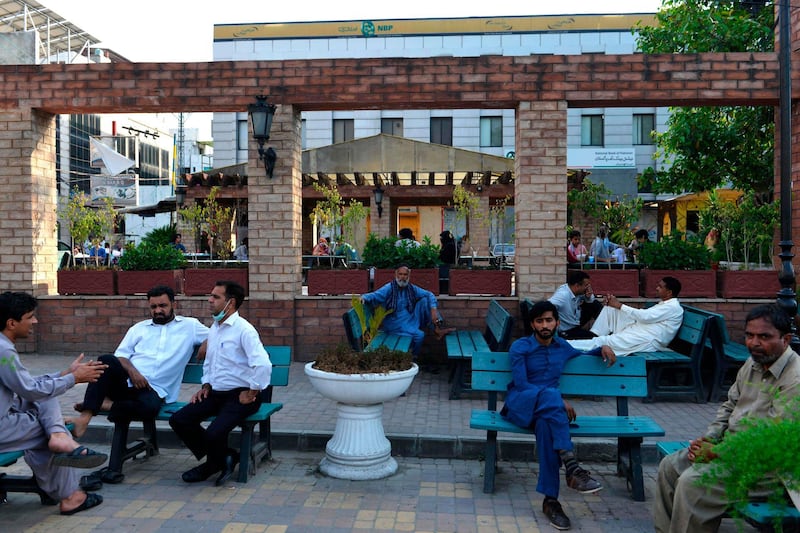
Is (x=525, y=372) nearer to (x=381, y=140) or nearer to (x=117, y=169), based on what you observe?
(x=381, y=140)

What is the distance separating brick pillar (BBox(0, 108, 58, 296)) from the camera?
9469mm

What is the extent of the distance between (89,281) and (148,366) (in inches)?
193

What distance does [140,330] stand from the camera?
5.66m

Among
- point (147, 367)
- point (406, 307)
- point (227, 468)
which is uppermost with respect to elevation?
point (406, 307)

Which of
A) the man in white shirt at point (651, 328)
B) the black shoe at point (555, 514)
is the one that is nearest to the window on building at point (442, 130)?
the man in white shirt at point (651, 328)

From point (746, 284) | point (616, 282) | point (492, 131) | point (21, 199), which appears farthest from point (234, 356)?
point (492, 131)

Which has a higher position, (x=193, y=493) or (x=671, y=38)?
(x=671, y=38)

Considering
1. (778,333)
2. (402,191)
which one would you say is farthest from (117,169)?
(778,333)

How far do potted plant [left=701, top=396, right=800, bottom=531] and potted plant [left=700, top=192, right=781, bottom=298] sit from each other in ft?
20.7

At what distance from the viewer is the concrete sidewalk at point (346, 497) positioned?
4.37 meters

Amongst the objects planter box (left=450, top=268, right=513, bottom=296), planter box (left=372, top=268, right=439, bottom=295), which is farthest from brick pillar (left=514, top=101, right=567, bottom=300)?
planter box (left=372, top=268, right=439, bottom=295)

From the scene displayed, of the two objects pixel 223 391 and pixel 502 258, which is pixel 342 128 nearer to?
pixel 502 258

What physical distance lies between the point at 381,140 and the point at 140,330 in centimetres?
920

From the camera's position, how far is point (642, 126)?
106 feet
